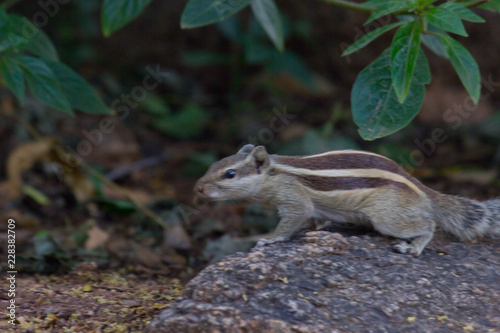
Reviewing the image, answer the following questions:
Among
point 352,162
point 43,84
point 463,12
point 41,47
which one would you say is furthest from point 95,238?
point 463,12

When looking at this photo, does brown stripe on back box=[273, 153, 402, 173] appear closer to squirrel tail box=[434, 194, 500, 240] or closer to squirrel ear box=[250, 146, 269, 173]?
squirrel ear box=[250, 146, 269, 173]

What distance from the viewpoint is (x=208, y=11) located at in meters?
4.13

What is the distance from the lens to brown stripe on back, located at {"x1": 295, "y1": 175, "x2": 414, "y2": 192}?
3.67m

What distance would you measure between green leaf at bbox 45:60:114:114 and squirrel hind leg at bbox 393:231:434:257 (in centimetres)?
242

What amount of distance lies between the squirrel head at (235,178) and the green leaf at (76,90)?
1.11 meters

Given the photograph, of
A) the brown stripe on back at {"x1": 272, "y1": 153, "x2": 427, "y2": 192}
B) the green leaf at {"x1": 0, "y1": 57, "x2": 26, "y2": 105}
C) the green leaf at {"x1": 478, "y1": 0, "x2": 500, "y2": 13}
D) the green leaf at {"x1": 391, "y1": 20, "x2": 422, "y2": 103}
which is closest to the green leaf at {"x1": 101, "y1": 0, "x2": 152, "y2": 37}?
the green leaf at {"x1": 0, "y1": 57, "x2": 26, "y2": 105}

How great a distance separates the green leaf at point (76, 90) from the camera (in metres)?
4.46

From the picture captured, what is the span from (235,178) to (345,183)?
0.76 meters

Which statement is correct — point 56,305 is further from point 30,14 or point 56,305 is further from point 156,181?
point 30,14

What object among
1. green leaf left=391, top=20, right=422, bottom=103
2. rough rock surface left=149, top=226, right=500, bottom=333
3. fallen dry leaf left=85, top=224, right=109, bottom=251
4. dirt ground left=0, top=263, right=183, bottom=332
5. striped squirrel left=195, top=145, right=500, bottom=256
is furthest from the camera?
fallen dry leaf left=85, top=224, right=109, bottom=251

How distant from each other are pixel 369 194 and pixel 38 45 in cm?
274

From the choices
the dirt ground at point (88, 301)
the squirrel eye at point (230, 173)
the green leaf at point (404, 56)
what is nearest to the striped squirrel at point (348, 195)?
the squirrel eye at point (230, 173)

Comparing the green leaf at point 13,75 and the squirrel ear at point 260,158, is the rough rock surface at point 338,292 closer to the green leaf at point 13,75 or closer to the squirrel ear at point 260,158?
the squirrel ear at point 260,158

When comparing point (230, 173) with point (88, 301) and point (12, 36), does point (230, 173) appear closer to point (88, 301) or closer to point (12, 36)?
point (88, 301)
